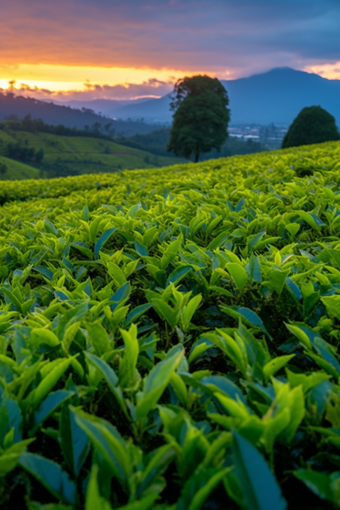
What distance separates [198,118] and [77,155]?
69053 millimetres

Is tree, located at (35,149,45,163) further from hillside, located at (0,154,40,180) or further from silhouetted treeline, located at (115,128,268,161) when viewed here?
silhouetted treeline, located at (115,128,268,161)

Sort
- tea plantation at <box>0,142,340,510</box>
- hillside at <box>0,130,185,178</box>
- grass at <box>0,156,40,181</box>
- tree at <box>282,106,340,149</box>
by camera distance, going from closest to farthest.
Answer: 1. tea plantation at <box>0,142,340,510</box>
2. tree at <box>282,106,340,149</box>
3. grass at <box>0,156,40,181</box>
4. hillside at <box>0,130,185,178</box>

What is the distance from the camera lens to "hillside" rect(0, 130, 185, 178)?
92125 millimetres

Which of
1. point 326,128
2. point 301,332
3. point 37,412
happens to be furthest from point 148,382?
point 326,128

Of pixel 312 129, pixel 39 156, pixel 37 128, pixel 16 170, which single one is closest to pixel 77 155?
pixel 39 156

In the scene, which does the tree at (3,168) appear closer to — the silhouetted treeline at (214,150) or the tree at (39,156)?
the tree at (39,156)

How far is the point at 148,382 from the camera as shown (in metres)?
1.11

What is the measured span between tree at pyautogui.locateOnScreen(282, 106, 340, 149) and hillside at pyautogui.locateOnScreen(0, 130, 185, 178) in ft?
189

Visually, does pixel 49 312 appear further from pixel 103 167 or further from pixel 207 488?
pixel 103 167

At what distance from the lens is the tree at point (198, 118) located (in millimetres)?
41500

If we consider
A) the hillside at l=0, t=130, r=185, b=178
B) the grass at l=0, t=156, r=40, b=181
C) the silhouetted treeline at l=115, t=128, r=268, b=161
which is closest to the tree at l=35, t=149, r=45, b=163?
the hillside at l=0, t=130, r=185, b=178

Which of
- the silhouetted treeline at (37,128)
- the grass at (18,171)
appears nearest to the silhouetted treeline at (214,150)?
Result: the silhouetted treeline at (37,128)

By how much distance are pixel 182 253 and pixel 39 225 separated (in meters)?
1.61

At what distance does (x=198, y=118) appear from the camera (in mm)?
41469
